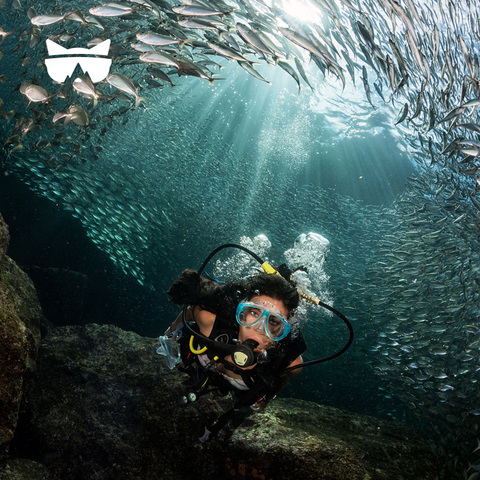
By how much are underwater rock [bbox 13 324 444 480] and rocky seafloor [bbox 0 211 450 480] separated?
11 mm

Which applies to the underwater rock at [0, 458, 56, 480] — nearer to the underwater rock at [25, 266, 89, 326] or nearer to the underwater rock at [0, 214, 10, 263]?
the underwater rock at [0, 214, 10, 263]

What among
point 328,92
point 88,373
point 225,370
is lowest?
point 88,373

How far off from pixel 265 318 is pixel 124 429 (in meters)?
2.46

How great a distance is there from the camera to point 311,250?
52.7 feet

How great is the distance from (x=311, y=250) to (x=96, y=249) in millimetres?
10905

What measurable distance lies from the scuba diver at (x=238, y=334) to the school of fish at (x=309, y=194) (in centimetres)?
316

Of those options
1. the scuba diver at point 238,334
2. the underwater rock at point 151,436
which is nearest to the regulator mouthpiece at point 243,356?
the scuba diver at point 238,334

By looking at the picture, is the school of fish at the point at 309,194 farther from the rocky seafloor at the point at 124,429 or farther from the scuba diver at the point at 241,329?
the scuba diver at the point at 241,329

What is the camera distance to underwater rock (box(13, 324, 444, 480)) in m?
3.07

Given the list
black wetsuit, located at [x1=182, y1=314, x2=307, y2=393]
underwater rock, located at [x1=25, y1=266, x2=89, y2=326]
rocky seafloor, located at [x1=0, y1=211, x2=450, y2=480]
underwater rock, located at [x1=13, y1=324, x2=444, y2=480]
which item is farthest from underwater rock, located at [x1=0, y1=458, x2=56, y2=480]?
underwater rock, located at [x1=25, y1=266, x2=89, y2=326]

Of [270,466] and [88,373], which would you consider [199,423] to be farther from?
[88,373]

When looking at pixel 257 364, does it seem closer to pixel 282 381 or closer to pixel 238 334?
pixel 238 334

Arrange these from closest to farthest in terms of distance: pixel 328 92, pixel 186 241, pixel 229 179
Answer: pixel 186 241 < pixel 229 179 < pixel 328 92

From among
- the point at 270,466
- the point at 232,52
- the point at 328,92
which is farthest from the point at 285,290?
the point at 328,92
